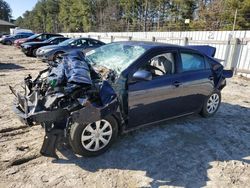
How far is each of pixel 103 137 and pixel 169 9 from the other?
36.5 meters

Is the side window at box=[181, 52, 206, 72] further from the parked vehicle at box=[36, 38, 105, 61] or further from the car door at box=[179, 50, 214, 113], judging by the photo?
the parked vehicle at box=[36, 38, 105, 61]

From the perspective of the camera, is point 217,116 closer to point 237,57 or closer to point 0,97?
point 0,97

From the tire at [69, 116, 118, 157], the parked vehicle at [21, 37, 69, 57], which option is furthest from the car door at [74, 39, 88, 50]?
the tire at [69, 116, 118, 157]

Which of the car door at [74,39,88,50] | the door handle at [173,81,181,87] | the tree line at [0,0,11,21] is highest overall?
the tree line at [0,0,11,21]

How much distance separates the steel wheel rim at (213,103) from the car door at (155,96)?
1058 millimetres

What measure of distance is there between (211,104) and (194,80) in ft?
3.25

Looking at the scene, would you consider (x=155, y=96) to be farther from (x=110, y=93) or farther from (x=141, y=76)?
(x=110, y=93)

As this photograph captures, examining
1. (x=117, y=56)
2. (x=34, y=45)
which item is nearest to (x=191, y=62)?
(x=117, y=56)

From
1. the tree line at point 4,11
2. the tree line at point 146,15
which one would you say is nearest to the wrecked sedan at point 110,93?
the tree line at point 146,15

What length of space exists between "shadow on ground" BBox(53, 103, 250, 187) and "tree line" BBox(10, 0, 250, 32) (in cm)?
1670

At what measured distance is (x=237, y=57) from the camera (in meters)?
10.6

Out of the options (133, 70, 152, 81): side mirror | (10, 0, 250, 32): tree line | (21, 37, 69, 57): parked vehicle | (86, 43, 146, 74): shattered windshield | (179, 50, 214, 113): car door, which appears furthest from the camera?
(10, 0, 250, 32): tree line

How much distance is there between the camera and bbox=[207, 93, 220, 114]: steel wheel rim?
16.8 ft

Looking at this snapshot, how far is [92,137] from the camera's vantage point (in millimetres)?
3338
